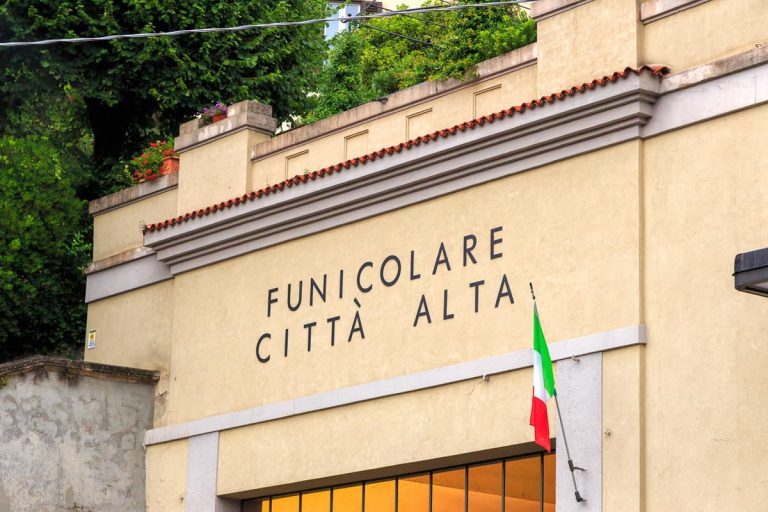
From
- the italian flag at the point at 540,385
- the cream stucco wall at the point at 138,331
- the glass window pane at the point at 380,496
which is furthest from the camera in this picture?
the cream stucco wall at the point at 138,331

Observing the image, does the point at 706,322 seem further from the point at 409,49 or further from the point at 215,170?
the point at 409,49

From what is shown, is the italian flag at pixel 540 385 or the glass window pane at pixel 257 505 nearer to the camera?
the italian flag at pixel 540 385

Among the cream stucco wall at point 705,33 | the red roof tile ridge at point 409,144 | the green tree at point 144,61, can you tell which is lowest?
the red roof tile ridge at point 409,144

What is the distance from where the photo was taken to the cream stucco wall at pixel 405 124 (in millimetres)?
21562

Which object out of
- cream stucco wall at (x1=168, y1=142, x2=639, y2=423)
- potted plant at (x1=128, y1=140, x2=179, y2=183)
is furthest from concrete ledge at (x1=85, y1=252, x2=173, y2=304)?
potted plant at (x1=128, y1=140, x2=179, y2=183)

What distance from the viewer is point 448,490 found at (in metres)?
21.2

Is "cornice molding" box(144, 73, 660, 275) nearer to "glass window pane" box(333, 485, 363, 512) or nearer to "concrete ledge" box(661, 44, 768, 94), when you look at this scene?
"concrete ledge" box(661, 44, 768, 94)

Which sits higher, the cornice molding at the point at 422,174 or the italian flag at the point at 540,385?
the cornice molding at the point at 422,174

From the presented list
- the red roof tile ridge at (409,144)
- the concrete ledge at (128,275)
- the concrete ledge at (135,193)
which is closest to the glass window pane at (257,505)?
the concrete ledge at (128,275)

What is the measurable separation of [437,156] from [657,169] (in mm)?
3469

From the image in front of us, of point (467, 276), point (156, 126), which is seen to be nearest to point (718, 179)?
point (467, 276)

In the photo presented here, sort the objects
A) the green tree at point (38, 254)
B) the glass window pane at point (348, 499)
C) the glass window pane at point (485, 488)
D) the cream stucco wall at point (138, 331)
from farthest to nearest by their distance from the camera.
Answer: the green tree at point (38, 254)
the cream stucco wall at point (138, 331)
the glass window pane at point (348, 499)
the glass window pane at point (485, 488)

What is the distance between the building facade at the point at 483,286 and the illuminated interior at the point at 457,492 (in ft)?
0.11

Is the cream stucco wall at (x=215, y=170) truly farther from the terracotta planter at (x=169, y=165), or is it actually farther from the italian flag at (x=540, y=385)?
the italian flag at (x=540, y=385)
